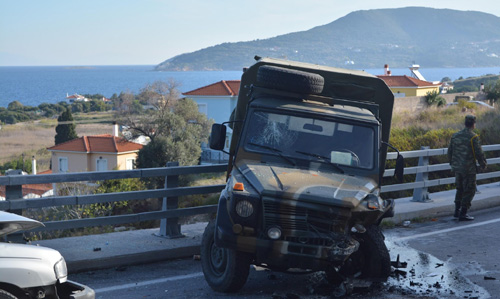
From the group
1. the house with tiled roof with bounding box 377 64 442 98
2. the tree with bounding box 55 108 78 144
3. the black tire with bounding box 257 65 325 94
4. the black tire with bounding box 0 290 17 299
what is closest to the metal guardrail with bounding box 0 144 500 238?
the black tire with bounding box 257 65 325 94

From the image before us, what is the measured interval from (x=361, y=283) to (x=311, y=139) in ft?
5.93

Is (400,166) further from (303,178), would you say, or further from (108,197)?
(108,197)

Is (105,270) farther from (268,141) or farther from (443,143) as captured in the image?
(443,143)

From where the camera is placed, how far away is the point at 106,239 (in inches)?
345

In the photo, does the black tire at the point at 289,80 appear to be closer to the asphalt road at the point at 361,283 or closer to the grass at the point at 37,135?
the asphalt road at the point at 361,283

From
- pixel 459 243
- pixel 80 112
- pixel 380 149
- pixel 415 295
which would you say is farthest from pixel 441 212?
pixel 80 112

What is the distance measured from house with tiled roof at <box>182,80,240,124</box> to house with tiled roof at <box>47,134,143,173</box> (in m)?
15.2

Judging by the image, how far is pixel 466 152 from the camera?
37.0 feet

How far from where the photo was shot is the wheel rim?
271 inches

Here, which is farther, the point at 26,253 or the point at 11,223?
the point at 11,223

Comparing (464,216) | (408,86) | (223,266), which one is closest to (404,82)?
(408,86)

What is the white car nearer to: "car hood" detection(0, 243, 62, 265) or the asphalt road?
"car hood" detection(0, 243, 62, 265)

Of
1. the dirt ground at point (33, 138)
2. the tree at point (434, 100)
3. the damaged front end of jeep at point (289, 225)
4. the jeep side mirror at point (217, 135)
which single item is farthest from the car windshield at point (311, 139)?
the dirt ground at point (33, 138)

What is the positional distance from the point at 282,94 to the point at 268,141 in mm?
810
